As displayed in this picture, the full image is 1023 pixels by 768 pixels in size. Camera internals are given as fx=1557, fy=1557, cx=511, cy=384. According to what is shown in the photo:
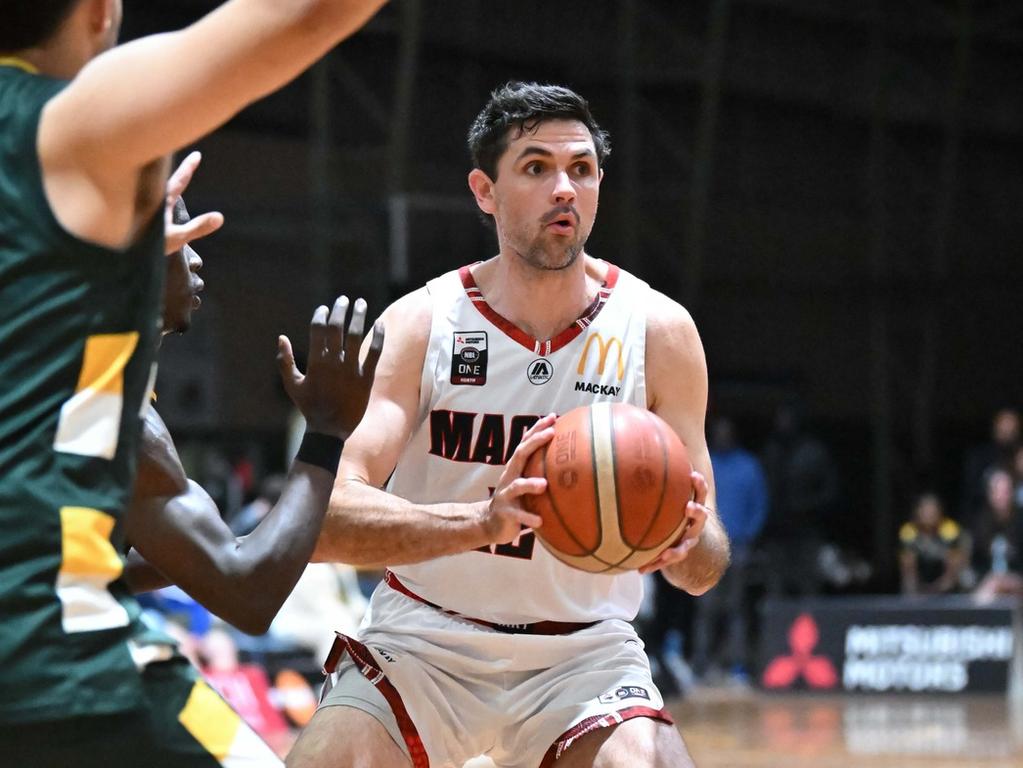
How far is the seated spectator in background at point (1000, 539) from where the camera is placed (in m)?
12.4

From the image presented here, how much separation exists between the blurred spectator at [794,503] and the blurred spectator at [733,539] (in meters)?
0.18

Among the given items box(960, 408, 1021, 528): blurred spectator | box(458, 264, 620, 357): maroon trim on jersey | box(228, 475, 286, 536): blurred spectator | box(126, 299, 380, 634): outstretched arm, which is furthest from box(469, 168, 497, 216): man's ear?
box(960, 408, 1021, 528): blurred spectator

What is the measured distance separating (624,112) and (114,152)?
16128 millimetres

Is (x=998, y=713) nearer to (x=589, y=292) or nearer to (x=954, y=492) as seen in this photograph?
(x=589, y=292)

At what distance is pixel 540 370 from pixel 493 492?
0.49 metres

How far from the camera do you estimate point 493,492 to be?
3730 millimetres

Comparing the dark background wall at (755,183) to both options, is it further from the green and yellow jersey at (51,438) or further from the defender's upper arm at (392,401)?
the green and yellow jersey at (51,438)

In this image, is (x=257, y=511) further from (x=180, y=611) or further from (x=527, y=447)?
(x=527, y=447)

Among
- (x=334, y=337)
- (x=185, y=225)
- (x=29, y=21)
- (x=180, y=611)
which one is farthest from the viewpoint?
(x=180, y=611)

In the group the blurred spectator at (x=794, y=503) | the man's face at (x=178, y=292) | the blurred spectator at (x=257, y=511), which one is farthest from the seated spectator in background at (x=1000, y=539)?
the man's face at (x=178, y=292)

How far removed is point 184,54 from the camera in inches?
79.5

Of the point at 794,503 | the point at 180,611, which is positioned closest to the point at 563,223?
the point at 180,611

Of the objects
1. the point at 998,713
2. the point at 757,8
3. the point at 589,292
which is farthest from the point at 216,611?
the point at 757,8

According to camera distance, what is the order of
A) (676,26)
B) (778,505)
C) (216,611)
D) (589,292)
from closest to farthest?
(216,611) < (589,292) < (778,505) < (676,26)
